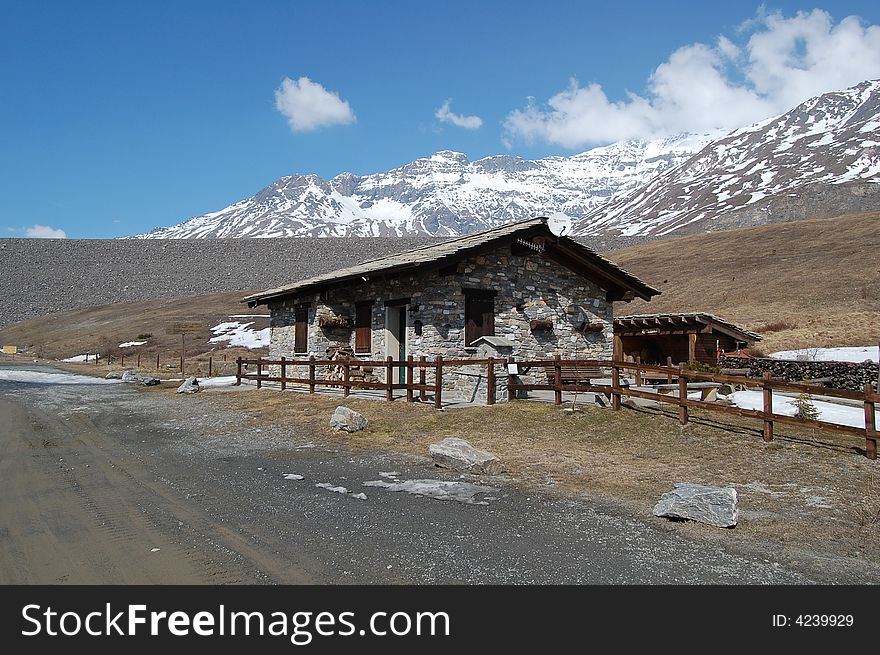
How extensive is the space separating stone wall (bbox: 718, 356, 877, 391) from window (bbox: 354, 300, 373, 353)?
1218 cm

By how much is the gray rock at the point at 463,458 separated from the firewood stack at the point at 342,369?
35.5 feet

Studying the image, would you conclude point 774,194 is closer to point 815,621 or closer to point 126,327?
point 126,327

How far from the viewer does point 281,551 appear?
5746 millimetres

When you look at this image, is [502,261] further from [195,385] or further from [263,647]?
[263,647]

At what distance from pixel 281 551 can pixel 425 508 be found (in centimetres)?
196

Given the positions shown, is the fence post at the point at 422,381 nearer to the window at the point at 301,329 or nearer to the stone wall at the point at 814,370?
the window at the point at 301,329

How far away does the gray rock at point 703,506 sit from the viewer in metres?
6.48

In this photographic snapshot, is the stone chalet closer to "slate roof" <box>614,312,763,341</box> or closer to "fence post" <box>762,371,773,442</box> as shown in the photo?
"slate roof" <box>614,312,763,341</box>

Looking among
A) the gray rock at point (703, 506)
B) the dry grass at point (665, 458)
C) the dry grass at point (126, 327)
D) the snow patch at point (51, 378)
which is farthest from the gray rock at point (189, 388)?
the dry grass at point (126, 327)

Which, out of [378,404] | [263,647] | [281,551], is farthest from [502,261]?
[263,647]

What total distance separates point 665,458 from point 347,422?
6.01 meters

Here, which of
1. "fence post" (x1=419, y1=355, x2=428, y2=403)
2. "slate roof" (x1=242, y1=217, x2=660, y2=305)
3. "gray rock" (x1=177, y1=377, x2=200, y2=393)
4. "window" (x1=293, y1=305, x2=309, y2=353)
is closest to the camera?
"fence post" (x1=419, y1=355, x2=428, y2=403)

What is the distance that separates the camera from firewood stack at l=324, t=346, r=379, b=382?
2052cm

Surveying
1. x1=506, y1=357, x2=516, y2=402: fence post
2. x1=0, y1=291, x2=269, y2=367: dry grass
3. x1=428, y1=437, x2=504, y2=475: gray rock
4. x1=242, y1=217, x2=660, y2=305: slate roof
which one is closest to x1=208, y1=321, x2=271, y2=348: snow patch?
x1=0, y1=291, x2=269, y2=367: dry grass
